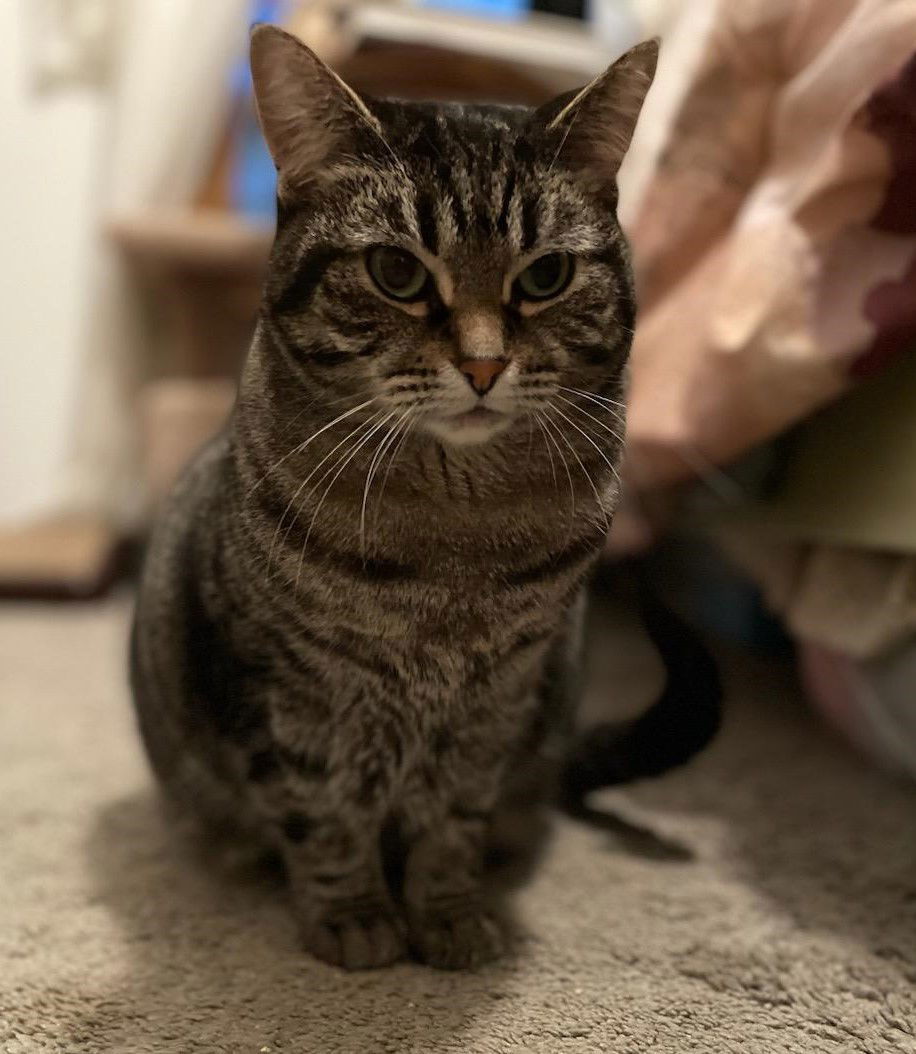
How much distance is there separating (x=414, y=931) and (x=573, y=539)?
37 centimetres

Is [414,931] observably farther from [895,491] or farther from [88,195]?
[88,195]

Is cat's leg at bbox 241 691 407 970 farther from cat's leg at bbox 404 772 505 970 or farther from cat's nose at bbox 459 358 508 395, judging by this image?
cat's nose at bbox 459 358 508 395

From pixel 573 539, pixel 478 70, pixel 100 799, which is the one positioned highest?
pixel 478 70

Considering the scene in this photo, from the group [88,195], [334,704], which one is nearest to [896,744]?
[334,704]

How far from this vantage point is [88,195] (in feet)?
7.58

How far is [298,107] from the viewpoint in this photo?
677 mm

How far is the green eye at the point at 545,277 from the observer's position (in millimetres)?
682

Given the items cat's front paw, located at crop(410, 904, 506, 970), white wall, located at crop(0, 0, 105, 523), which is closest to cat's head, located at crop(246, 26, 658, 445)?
cat's front paw, located at crop(410, 904, 506, 970)

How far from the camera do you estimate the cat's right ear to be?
2.16 ft

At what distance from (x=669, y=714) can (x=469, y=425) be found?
15.7 inches

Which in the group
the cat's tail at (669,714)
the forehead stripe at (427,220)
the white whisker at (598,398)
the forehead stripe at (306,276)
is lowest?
the cat's tail at (669,714)

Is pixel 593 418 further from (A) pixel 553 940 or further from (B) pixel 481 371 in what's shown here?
(A) pixel 553 940

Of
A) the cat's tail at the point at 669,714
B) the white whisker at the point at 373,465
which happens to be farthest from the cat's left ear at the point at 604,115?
the cat's tail at the point at 669,714

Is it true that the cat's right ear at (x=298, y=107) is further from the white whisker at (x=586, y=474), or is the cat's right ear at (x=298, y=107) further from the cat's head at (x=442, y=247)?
the white whisker at (x=586, y=474)
